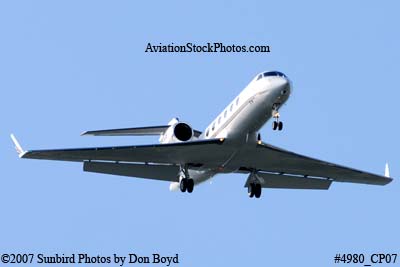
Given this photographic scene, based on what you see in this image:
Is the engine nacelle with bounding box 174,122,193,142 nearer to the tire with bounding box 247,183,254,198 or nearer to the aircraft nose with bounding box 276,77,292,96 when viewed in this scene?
the tire with bounding box 247,183,254,198

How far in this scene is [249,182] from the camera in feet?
118

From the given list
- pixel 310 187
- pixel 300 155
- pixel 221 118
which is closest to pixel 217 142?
pixel 221 118

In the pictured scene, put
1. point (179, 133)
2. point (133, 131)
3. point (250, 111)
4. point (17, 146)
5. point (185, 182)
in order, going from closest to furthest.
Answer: point (250, 111) < point (17, 146) < point (185, 182) < point (179, 133) < point (133, 131)

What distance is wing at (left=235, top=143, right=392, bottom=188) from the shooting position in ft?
113

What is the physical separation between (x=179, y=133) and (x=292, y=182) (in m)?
4.81

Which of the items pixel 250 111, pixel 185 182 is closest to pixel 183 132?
pixel 185 182

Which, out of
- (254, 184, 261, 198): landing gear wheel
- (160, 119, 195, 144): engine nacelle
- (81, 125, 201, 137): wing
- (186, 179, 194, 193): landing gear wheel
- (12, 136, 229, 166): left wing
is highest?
(81, 125, 201, 137): wing

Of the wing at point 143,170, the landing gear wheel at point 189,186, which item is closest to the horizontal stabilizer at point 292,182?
the wing at point 143,170

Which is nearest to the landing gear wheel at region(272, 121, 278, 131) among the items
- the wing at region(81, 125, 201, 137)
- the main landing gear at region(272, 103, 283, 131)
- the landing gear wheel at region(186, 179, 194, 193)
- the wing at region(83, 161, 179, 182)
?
the main landing gear at region(272, 103, 283, 131)

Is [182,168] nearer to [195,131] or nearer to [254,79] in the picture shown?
[195,131]

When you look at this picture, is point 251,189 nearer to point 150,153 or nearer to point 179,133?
point 179,133

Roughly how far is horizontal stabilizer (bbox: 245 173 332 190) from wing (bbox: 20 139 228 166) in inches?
143

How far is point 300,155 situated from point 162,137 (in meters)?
4.52

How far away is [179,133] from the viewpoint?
3553 cm
